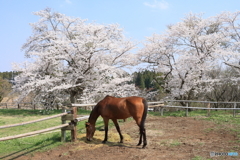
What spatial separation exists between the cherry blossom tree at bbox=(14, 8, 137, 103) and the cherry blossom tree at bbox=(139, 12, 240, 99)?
7.01 ft

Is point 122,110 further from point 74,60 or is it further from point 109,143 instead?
point 74,60

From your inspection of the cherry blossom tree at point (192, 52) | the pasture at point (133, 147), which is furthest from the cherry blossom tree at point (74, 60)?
the pasture at point (133, 147)

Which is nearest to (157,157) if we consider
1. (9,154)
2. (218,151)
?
(218,151)

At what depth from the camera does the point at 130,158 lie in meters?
4.38

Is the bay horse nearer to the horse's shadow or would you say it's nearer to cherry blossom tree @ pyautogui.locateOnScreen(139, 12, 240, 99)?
the horse's shadow

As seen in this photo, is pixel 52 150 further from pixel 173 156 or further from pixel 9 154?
pixel 173 156

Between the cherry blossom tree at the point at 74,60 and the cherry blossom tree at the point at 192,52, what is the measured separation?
214cm

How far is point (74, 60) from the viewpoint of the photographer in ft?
49.4

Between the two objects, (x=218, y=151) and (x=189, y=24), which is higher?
(x=189, y=24)

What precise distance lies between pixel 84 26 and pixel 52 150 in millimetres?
11824

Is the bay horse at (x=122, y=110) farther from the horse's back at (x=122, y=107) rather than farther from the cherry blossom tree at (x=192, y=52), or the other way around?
the cherry blossom tree at (x=192, y=52)

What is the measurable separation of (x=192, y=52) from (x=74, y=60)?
335 inches

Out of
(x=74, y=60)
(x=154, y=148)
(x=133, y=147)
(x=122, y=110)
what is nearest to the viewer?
(x=154, y=148)

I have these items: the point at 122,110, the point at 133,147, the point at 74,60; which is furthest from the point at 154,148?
the point at 74,60
